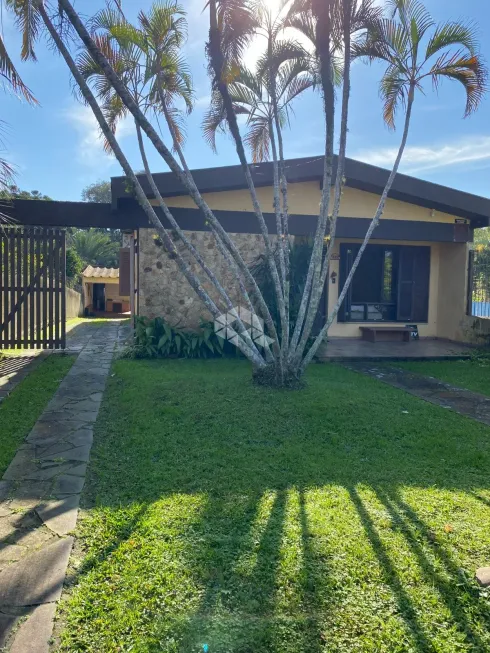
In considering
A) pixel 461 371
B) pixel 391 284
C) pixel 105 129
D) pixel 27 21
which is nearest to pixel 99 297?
pixel 391 284

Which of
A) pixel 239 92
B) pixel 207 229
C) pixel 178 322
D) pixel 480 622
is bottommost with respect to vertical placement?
pixel 480 622

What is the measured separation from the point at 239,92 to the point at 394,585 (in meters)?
6.12

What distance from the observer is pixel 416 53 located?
6.16 metres

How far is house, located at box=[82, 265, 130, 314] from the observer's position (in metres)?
23.0

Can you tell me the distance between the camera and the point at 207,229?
9758mm

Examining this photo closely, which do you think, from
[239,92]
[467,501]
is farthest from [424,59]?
[467,501]

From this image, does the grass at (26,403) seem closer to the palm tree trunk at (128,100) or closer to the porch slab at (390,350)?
the palm tree trunk at (128,100)

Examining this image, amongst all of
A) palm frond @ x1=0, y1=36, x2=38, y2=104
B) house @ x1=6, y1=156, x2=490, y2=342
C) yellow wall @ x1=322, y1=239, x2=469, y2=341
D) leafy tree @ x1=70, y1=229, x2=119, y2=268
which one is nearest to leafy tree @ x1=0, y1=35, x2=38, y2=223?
palm frond @ x1=0, y1=36, x2=38, y2=104

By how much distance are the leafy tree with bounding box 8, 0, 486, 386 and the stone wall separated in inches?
124

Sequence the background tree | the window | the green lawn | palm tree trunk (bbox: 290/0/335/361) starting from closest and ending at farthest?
palm tree trunk (bbox: 290/0/335/361)
the green lawn
the window
the background tree

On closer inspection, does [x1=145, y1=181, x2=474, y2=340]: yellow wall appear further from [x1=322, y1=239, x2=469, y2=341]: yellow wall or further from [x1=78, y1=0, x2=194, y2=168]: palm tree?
[x1=78, y1=0, x2=194, y2=168]: palm tree

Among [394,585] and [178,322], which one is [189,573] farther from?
[178,322]

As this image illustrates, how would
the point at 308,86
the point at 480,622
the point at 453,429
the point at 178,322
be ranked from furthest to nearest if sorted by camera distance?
the point at 178,322
the point at 308,86
the point at 453,429
the point at 480,622

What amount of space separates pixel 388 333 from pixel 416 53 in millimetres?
7171
